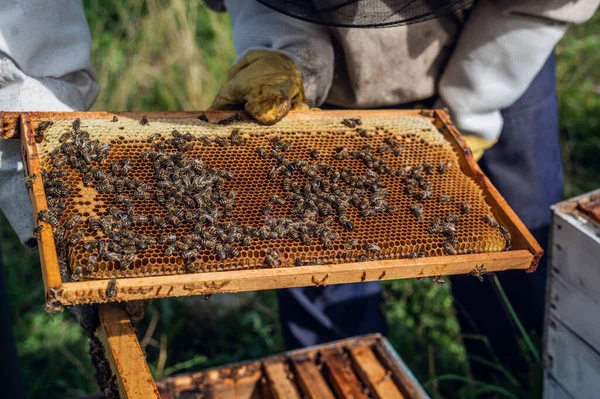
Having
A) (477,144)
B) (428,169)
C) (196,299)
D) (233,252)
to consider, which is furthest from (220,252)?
(196,299)

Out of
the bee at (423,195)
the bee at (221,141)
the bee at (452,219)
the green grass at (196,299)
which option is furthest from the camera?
the green grass at (196,299)

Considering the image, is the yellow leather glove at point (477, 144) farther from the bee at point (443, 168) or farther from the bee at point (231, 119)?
the bee at point (231, 119)

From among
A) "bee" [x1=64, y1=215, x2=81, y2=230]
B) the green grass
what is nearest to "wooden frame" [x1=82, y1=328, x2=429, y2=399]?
the green grass


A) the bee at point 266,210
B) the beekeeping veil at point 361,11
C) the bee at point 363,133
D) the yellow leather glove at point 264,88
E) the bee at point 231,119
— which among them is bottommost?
the bee at point 266,210

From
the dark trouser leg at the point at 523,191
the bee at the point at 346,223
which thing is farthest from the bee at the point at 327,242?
the dark trouser leg at the point at 523,191

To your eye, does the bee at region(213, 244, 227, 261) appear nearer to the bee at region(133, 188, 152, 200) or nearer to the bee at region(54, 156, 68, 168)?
the bee at region(133, 188, 152, 200)

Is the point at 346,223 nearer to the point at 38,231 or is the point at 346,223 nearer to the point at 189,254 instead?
the point at 189,254

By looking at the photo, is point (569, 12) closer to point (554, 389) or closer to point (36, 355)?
point (554, 389)
